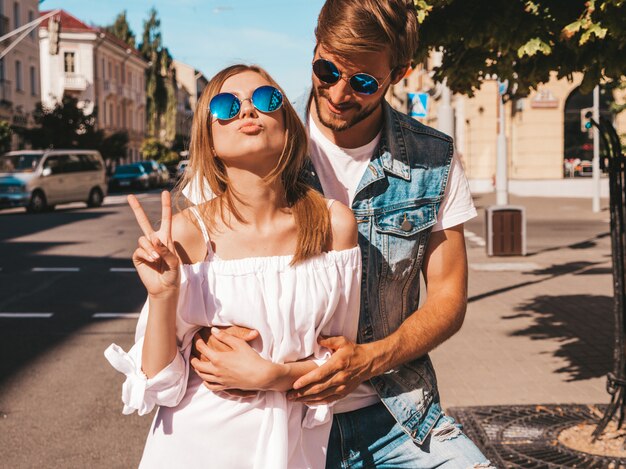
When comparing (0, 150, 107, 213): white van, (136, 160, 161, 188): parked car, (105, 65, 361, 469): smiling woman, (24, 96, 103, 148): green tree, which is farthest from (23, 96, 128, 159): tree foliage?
(105, 65, 361, 469): smiling woman

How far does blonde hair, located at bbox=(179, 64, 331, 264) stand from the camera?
2.01 meters

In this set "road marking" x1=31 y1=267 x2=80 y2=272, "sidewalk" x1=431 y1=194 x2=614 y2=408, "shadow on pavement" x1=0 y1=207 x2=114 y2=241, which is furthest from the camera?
"shadow on pavement" x1=0 y1=207 x2=114 y2=241

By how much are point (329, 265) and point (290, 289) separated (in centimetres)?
12

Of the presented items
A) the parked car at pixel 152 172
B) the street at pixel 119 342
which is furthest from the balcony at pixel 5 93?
the street at pixel 119 342

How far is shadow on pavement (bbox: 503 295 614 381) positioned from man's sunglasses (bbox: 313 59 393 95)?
488 centimetres

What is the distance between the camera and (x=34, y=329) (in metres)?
8.53

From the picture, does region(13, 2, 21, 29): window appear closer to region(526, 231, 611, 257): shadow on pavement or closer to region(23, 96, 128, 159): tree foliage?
region(23, 96, 128, 159): tree foliage

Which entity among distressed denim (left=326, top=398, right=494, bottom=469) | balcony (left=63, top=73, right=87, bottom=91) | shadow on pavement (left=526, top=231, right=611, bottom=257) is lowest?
shadow on pavement (left=526, top=231, right=611, bottom=257)

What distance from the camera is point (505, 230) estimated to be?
1470 centimetres

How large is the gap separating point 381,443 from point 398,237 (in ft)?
1.84

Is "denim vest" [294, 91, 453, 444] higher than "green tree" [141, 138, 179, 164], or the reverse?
"green tree" [141, 138, 179, 164]

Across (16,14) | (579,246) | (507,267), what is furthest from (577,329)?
(16,14)

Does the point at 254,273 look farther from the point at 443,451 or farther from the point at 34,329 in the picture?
the point at 34,329

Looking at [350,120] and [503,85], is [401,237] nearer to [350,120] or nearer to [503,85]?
[350,120]
